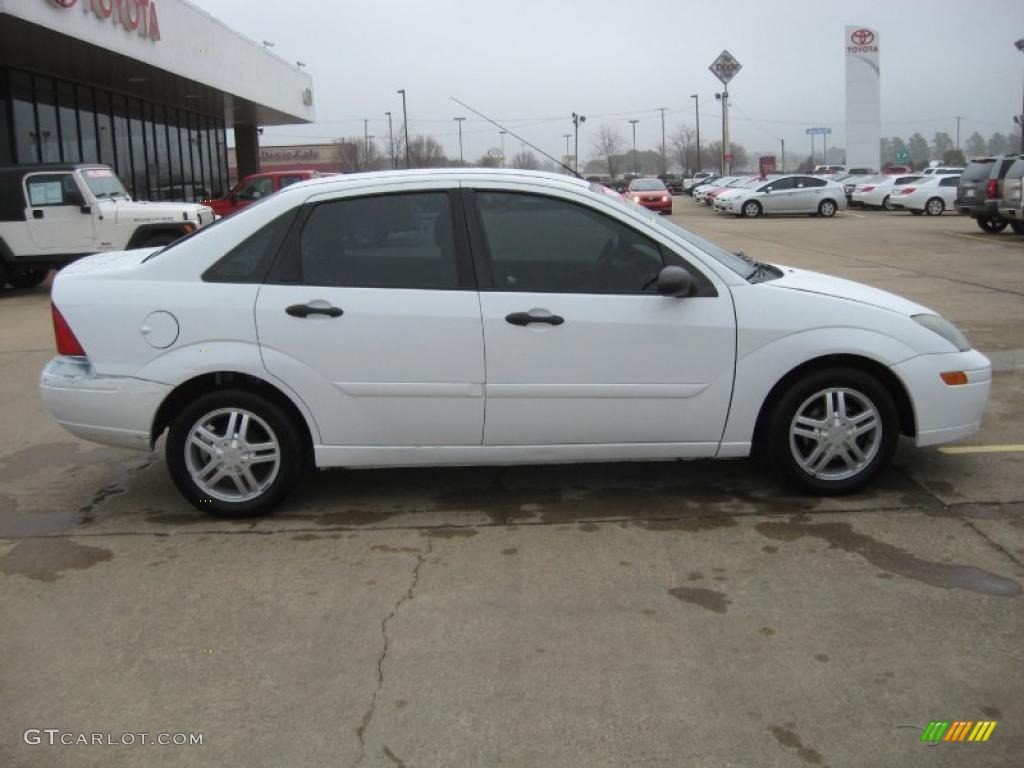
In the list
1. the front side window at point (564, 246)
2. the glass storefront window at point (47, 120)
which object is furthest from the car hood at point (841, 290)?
the glass storefront window at point (47, 120)

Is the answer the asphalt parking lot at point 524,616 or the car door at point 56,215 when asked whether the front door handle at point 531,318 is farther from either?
the car door at point 56,215

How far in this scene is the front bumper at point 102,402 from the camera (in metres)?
4.68

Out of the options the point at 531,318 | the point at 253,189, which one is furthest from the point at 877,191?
the point at 531,318

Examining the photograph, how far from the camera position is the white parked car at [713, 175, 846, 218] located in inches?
1383

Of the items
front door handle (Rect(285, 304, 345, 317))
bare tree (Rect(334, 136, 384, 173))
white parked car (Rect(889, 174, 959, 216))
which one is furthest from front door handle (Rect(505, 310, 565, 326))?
bare tree (Rect(334, 136, 384, 173))

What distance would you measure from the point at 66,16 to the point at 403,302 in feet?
51.3

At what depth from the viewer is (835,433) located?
484 centimetres

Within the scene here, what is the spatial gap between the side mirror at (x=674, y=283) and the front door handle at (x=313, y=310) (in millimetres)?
1515

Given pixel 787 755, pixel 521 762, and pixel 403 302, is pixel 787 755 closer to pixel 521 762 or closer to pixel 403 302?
pixel 521 762

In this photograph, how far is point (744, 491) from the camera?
5156mm

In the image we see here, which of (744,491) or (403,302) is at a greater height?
(403,302)

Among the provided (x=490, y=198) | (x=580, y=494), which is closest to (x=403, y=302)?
(x=490, y=198)

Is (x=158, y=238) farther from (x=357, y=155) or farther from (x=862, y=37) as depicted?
(x=862, y=37)

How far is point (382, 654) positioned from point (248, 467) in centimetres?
161
